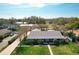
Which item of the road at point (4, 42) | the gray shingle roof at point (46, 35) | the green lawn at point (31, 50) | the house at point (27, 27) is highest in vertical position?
the house at point (27, 27)

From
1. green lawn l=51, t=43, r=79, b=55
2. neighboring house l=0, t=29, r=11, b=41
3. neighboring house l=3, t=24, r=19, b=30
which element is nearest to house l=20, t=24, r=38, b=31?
neighboring house l=3, t=24, r=19, b=30

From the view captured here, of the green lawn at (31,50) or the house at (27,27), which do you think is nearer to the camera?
the green lawn at (31,50)

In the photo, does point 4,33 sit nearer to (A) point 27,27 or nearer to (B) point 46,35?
(A) point 27,27

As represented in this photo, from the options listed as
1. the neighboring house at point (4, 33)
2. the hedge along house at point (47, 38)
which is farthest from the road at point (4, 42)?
the hedge along house at point (47, 38)

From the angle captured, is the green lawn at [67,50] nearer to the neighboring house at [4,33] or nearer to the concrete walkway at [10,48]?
the concrete walkway at [10,48]

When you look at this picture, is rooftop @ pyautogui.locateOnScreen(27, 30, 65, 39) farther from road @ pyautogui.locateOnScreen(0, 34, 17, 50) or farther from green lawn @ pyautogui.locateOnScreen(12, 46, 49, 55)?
road @ pyautogui.locateOnScreen(0, 34, 17, 50)

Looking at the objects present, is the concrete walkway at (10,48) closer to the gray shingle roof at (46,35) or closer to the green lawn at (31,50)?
the green lawn at (31,50)

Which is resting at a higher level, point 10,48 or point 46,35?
point 46,35

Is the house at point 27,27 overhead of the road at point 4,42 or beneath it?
overhead

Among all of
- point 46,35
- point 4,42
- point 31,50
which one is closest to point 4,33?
point 4,42
